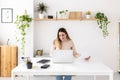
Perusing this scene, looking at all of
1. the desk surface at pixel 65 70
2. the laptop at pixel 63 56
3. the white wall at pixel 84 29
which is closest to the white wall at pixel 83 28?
the white wall at pixel 84 29

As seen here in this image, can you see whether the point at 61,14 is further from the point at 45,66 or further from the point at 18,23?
the point at 45,66

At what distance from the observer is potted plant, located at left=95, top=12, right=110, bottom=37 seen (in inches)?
245

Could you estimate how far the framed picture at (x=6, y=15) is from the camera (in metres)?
6.20

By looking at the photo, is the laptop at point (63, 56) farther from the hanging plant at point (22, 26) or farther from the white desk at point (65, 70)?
the hanging plant at point (22, 26)

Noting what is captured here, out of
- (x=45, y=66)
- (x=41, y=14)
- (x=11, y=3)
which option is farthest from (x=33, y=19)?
(x=45, y=66)

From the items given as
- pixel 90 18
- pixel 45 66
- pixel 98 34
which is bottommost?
pixel 45 66

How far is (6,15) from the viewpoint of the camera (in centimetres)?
623

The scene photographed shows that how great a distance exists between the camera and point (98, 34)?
648 centimetres

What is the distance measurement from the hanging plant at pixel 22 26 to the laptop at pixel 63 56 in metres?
2.31

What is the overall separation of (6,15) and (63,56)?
2.81 m

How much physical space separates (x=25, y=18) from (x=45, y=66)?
102 inches

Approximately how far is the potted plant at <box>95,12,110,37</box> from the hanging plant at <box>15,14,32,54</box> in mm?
1651

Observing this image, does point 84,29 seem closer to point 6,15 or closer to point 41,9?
point 41,9

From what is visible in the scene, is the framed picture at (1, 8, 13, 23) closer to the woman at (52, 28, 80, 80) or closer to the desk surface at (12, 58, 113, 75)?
the woman at (52, 28, 80, 80)
